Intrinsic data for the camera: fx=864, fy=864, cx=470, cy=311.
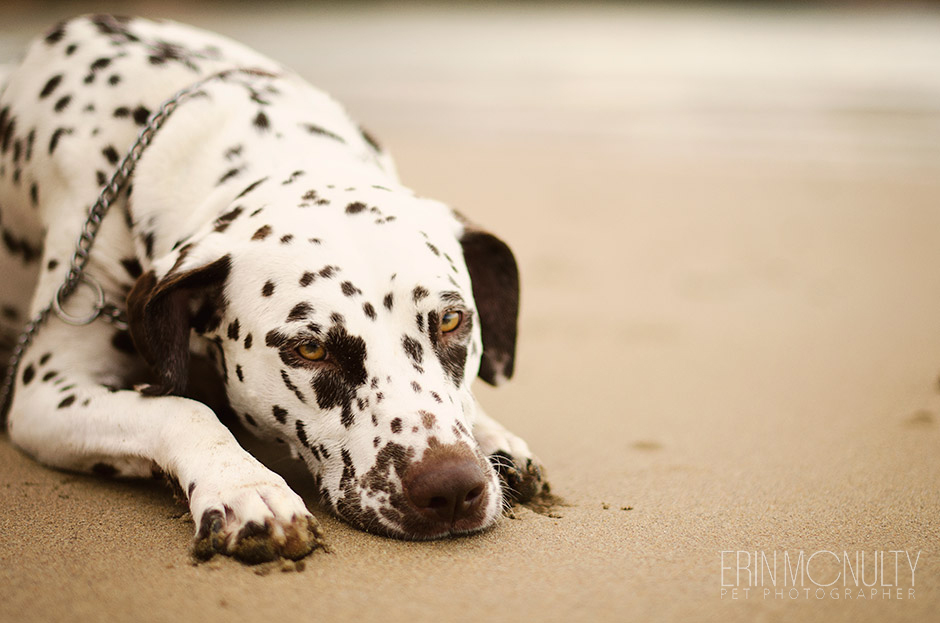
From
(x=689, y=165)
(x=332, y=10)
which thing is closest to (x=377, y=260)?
(x=689, y=165)

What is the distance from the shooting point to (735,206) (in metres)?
7.91

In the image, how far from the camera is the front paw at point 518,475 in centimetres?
278

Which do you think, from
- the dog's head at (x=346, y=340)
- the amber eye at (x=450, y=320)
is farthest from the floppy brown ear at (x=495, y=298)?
the amber eye at (x=450, y=320)

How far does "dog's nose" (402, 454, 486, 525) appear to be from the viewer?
91.7 inches

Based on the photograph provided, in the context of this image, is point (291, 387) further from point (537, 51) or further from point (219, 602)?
point (537, 51)

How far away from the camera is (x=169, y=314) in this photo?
2.71m

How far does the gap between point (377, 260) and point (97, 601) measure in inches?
46.5

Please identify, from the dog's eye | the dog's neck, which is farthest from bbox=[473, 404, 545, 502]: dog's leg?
the dog's neck

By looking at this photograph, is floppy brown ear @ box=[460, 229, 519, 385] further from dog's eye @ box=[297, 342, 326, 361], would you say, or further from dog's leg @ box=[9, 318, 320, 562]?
dog's leg @ box=[9, 318, 320, 562]

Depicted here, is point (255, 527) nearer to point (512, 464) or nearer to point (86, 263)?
point (512, 464)

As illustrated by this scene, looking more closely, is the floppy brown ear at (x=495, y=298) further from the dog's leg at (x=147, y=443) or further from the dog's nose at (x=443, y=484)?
the dog's leg at (x=147, y=443)

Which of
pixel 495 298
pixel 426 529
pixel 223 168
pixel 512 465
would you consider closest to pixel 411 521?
pixel 426 529

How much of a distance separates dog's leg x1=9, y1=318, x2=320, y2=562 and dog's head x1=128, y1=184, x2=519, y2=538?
163mm

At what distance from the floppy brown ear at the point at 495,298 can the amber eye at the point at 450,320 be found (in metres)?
0.50
